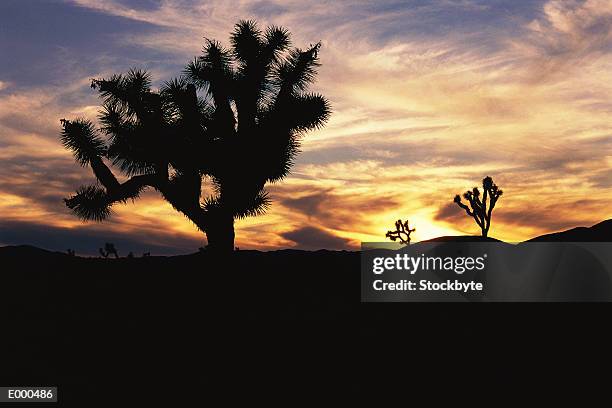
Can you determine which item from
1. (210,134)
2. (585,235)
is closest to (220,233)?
(210,134)

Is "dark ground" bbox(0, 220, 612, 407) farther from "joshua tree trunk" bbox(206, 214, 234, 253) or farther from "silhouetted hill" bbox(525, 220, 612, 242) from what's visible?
"silhouetted hill" bbox(525, 220, 612, 242)

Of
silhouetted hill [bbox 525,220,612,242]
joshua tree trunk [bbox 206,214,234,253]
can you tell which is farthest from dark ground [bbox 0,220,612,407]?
silhouetted hill [bbox 525,220,612,242]

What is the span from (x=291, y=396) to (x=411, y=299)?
5603 mm

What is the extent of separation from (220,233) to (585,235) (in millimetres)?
10327

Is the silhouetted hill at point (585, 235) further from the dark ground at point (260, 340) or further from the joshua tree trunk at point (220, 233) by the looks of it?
the joshua tree trunk at point (220, 233)

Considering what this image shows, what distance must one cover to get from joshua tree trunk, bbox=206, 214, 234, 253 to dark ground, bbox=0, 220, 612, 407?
327 millimetres

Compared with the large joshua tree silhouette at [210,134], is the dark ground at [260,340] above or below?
below

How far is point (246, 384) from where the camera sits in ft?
28.4

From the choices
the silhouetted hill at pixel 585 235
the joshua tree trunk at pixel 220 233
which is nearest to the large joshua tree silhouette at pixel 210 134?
the joshua tree trunk at pixel 220 233

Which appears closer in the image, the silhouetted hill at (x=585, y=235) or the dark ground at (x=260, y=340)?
the dark ground at (x=260, y=340)

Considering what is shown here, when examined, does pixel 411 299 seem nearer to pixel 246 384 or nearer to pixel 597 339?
pixel 597 339

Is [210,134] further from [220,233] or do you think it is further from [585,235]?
[585,235]

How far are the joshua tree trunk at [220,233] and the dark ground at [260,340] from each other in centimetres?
33

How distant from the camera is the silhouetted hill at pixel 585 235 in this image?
18.2 meters
